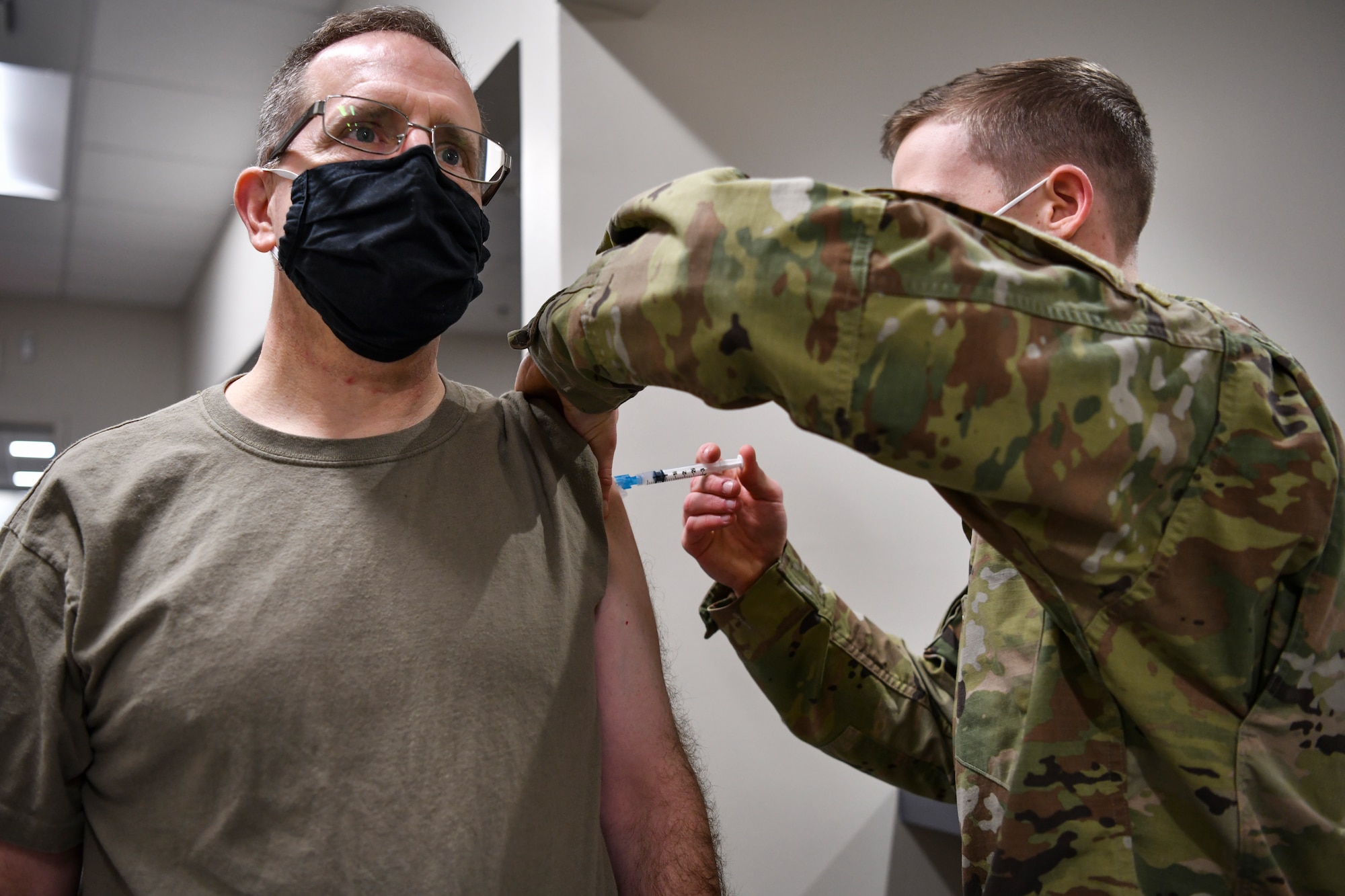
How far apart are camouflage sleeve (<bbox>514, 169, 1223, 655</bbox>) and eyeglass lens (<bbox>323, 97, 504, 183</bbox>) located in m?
0.49

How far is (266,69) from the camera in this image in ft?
11.4

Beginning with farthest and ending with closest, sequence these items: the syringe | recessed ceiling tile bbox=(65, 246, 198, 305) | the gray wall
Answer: the gray wall
recessed ceiling tile bbox=(65, 246, 198, 305)
the syringe

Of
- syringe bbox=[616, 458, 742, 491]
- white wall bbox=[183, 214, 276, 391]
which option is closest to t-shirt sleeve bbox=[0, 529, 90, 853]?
syringe bbox=[616, 458, 742, 491]

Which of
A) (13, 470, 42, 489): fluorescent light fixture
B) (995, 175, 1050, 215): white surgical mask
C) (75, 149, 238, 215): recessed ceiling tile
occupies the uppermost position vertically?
(75, 149, 238, 215): recessed ceiling tile

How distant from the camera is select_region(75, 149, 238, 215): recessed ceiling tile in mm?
4164

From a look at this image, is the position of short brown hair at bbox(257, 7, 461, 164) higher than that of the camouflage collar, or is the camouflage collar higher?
short brown hair at bbox(257, 7, 461, 164)

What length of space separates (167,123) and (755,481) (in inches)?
144

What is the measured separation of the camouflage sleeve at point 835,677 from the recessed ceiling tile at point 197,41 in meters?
2.87

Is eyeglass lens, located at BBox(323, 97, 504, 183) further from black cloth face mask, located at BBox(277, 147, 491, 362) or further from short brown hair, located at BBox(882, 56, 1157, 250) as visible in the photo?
short brown hair, located at BBox(882, 56, 1157, 250)

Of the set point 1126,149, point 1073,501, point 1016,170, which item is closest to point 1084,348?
point 1073,501

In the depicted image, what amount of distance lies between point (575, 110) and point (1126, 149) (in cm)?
116

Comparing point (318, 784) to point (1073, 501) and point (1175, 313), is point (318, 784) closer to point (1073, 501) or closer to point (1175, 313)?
point (1073, 501)

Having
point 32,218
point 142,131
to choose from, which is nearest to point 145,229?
point 32,218

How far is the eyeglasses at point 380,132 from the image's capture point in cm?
111
